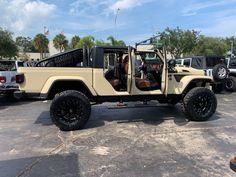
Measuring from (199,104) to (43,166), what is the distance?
4.65 metres

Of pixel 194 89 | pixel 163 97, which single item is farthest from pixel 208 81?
pixel 163 97

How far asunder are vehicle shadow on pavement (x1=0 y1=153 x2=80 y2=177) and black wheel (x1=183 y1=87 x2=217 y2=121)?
11.8 ft

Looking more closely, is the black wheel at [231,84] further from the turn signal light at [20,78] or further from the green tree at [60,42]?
the green tree at [60,42]

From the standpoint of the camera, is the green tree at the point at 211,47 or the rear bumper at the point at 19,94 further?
the green tree at the point at 211,47

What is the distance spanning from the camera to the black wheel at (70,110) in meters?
7.16

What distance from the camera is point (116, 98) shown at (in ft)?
25.5

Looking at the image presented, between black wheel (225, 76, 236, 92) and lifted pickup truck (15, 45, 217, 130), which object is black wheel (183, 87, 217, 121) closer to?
lifted pickup truck (15, 45, 217, 130)

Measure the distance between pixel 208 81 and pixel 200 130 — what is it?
1860mm

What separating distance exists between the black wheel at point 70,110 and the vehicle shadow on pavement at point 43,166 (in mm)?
1735

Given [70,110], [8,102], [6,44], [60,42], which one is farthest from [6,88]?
[60,42]

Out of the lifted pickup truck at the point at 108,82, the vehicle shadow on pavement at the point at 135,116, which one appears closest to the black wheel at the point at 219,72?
the vehicle shadow on pavement at the point at 135,116

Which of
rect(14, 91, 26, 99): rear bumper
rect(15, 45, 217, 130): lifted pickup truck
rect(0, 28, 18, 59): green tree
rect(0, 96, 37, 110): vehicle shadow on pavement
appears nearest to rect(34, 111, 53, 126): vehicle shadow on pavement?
rect(15, 45, 217, 130): lifted pickup truck

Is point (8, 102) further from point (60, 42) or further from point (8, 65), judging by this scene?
point (60, 42)

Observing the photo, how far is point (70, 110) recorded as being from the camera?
7324 millimetres
